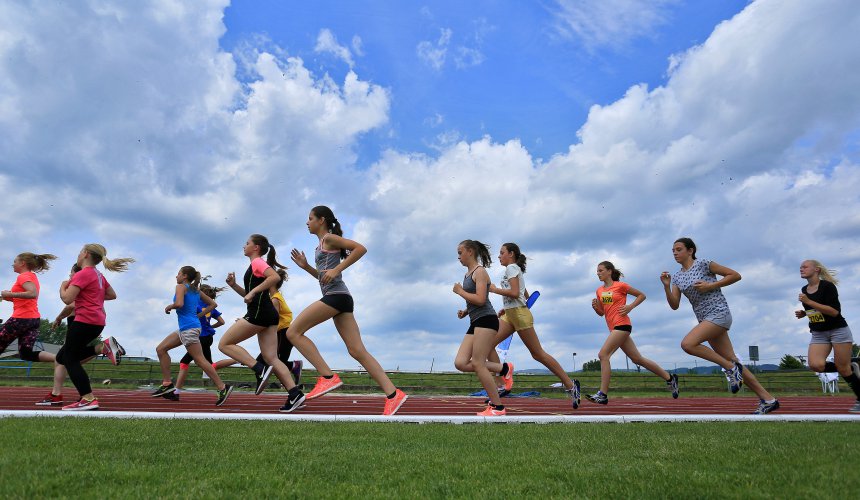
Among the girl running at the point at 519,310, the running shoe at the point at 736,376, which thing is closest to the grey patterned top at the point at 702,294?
the running shoe at the point at 736,376

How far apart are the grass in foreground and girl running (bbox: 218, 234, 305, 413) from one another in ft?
7.94

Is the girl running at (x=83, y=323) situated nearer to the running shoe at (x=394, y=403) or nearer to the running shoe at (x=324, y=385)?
the running shoe at (x=324, y=385)

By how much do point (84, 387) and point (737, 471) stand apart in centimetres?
695

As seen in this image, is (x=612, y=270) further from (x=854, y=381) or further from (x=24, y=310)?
(x=24, y=310)

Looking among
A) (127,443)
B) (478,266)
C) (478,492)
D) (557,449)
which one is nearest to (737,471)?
(557,449)

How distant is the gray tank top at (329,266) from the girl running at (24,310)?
14.1 feet

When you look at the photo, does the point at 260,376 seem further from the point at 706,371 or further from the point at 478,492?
the point at 706,371

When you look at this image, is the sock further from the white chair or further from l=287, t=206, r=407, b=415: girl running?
the white chair

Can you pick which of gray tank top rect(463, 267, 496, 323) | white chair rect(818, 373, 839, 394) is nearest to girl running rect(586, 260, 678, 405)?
gray tank top rect(463, 267, 496, 323)

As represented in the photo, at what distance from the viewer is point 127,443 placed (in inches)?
157

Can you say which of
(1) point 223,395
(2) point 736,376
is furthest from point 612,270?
(1) point 223,395

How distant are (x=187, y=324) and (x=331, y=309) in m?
3.52

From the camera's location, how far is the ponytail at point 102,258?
7.39 metres

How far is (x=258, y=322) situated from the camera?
25.5 feet
